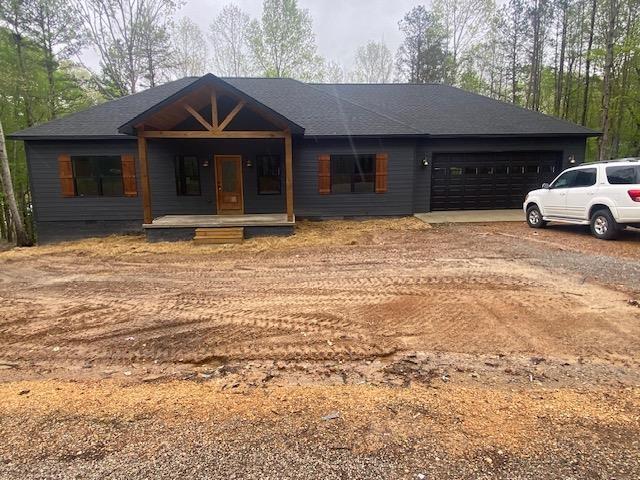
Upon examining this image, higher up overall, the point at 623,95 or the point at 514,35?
the point at 514,35

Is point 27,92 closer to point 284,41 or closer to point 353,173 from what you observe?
point 284,41

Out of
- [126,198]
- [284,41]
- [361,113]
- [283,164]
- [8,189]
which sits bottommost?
[126,198]

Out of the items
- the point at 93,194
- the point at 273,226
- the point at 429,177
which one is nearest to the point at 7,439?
the point at 273,226

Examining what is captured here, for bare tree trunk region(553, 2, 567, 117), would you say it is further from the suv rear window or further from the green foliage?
the green foliage

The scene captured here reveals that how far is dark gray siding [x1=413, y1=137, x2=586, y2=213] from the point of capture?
1302cm

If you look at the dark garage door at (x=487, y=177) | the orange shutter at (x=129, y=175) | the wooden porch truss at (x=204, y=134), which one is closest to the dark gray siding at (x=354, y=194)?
the dark garage door at (x=487, y=177)

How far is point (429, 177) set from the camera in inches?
521

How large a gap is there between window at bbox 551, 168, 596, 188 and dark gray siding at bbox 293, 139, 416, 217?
4459 millimetres

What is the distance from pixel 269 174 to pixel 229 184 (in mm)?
1339

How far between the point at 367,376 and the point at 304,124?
34.7 ft

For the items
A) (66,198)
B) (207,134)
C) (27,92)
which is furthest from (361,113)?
(27,92)

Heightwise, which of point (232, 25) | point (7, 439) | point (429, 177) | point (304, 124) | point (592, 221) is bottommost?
point (7, 439)

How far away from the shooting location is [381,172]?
12.5 metres

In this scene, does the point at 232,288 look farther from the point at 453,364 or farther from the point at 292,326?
the point at 453,364
